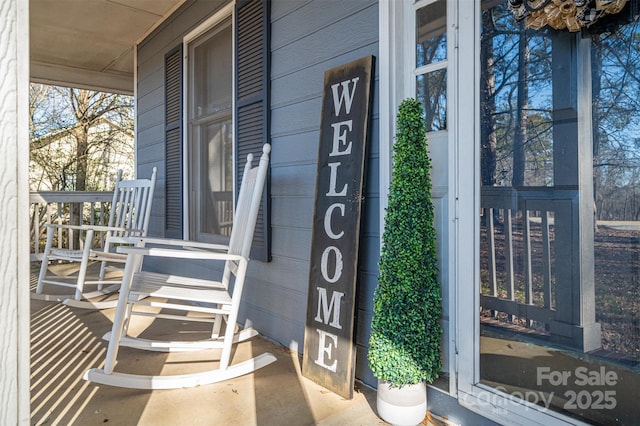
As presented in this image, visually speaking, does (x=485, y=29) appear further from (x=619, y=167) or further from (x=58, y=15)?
(x=58, y=15)

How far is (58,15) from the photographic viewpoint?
148 inches

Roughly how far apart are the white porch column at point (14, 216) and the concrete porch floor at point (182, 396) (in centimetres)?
105

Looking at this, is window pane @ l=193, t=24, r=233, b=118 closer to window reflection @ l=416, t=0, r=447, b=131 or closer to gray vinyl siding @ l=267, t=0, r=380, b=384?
gray vinyl siding @ l=267, t=0, r=380, b=384

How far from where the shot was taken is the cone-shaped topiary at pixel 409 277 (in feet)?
5.09

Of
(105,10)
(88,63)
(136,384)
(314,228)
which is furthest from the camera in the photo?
(88,63)

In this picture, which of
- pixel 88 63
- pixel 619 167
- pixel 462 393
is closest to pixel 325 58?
pixel 619 167

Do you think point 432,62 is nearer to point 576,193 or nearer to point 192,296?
point 576,193

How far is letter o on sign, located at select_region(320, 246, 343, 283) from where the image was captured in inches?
74.3

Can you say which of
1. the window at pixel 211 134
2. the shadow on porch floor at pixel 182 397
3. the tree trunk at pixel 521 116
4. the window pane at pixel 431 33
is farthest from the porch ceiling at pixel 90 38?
the tree trunk at pixel 521 116

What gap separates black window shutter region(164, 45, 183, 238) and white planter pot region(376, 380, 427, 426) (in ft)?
8.01

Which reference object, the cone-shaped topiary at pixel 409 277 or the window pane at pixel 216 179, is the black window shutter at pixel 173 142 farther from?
the cone-shaped topiary at pixel 409 277

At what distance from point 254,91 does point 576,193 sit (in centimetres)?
197

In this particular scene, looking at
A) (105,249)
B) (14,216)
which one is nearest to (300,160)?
(14,216)

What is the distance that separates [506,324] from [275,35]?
2.03 m
